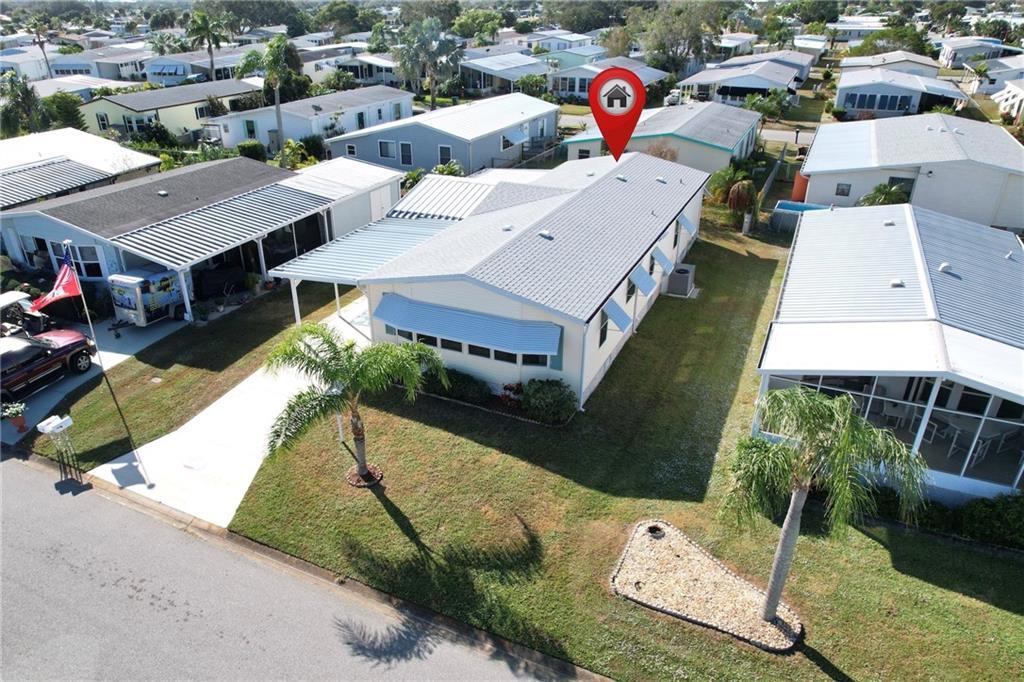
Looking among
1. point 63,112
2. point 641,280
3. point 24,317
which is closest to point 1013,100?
point 641,280

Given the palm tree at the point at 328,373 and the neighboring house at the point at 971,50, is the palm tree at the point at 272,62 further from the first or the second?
the neighboring house at the point at 971,50

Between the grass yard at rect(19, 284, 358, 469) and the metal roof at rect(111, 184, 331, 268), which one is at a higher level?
the metal roof at rect(111, 184, 331, 268)

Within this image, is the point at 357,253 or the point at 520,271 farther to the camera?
the point at 357,253

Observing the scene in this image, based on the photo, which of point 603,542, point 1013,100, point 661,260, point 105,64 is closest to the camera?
point 603,542

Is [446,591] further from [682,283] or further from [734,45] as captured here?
[734,45]

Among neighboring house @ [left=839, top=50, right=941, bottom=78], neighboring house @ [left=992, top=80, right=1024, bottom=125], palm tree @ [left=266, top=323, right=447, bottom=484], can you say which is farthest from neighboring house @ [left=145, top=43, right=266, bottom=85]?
neighboring house @ [left=992, top=80, right=1024, bottom=125]

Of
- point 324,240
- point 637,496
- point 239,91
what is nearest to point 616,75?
point 637,496

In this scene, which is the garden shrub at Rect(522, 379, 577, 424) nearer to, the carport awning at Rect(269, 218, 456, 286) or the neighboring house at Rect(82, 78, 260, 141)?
the carport awning at Rect(269, 218, 456, 286)
